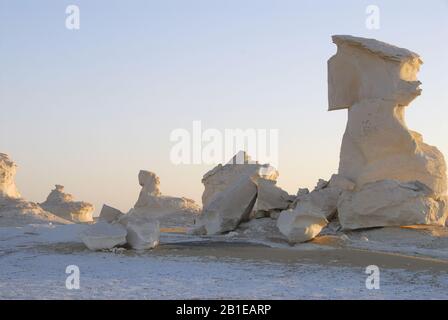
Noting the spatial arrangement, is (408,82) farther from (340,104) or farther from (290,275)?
(290,275)

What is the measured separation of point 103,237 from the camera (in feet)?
34.6

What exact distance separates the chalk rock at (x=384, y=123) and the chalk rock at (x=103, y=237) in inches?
270

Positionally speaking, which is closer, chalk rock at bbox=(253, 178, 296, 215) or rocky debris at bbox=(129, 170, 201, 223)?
chalk rock at bbox=(253, 178, 296, 215)

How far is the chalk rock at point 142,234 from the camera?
1080 centimetres

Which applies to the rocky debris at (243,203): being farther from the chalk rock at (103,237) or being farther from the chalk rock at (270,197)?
the chalk rock at (103,237)

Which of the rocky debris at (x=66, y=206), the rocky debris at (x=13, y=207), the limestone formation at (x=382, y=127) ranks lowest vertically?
the rocky debris at (x=66, y=206)

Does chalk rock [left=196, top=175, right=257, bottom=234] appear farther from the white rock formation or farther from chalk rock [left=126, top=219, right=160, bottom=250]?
the white rock formation

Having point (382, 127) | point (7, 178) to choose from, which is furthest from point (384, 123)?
point (7, 178)

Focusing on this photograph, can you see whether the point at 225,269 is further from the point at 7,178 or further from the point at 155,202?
the point at 155,202

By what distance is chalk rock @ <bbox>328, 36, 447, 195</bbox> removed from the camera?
49.1ft

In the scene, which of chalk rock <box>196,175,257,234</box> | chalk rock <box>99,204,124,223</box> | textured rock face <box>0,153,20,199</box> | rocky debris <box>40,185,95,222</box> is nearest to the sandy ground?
chalk rock <box>196,175,257,234</box>

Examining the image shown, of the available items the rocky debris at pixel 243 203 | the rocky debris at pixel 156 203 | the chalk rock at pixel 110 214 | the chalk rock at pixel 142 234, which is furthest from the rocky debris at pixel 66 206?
the chalk rock at pixel 142 234

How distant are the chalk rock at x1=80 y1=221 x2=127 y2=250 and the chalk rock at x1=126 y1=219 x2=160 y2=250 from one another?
7.6 inches
